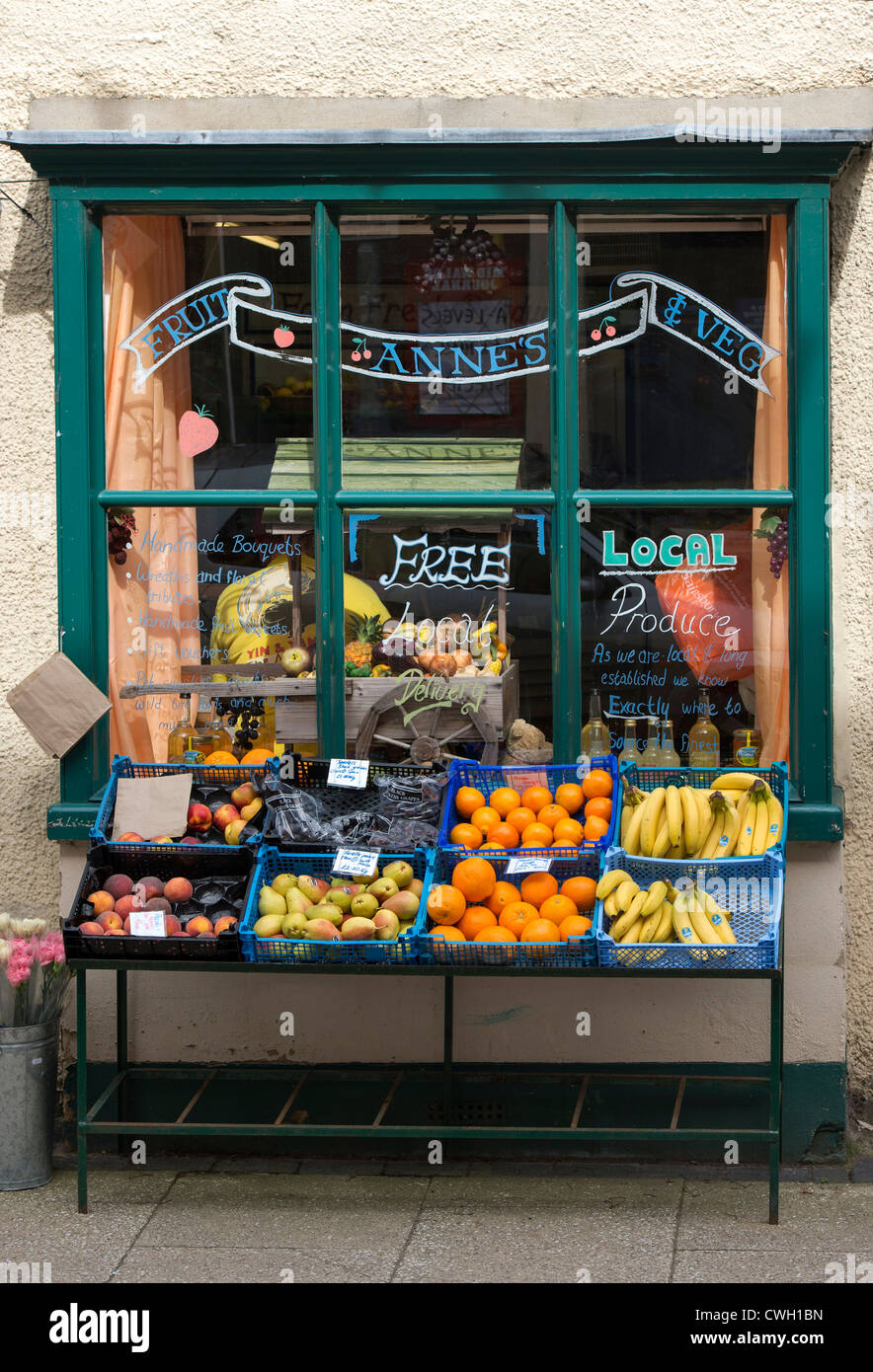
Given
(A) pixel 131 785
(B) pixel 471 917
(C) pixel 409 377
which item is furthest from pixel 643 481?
(A) pixel 131 785

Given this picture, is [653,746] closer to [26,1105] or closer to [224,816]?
[224,816]

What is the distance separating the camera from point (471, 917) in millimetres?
4520

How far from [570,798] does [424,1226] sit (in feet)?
5.00

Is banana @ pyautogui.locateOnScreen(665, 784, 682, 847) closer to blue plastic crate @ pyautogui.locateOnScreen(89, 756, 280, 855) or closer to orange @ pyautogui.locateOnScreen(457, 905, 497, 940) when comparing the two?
orange @ pyautogui.locateOnScreen(457, 905, 497, 940)

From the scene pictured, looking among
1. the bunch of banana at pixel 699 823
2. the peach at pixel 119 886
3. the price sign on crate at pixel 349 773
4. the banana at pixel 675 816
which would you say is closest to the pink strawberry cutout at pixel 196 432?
the price sign on crate at pixel 349 773

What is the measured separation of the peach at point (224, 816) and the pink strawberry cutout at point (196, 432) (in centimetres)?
148

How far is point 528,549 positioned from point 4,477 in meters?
2.05

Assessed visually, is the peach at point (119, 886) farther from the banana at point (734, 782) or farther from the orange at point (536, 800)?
the banana at point (734, 782)

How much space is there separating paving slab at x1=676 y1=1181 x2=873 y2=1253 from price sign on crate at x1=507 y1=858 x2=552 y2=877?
1.29 meters

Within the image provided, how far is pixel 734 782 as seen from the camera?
4.90 meters

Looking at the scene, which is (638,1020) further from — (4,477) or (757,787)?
(4,477)

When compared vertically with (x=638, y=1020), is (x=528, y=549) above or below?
above

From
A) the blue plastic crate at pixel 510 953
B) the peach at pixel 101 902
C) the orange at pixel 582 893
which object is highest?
the orange at pixel 582 893

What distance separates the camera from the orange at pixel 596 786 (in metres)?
4.87
